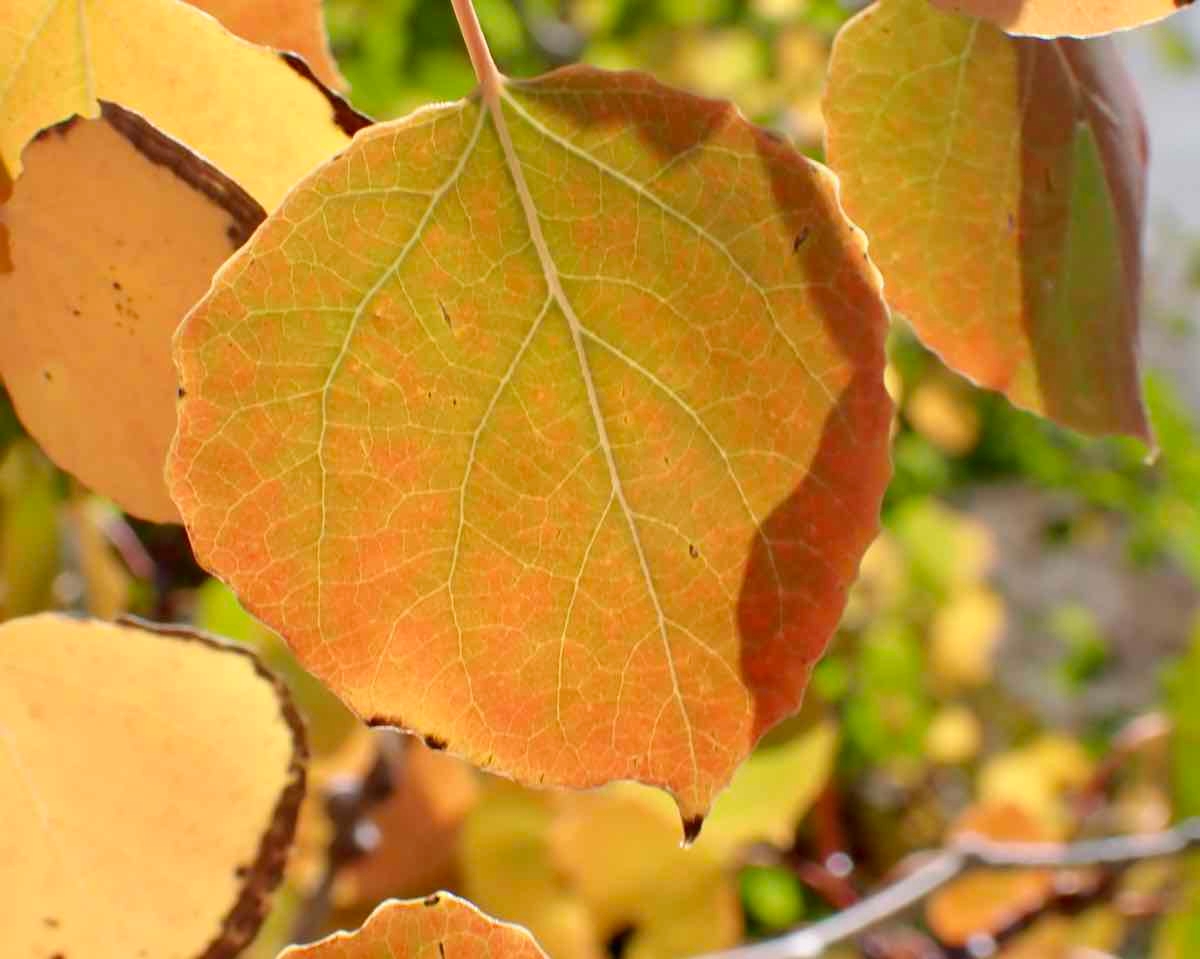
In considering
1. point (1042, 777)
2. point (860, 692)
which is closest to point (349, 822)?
point (1042, 777)

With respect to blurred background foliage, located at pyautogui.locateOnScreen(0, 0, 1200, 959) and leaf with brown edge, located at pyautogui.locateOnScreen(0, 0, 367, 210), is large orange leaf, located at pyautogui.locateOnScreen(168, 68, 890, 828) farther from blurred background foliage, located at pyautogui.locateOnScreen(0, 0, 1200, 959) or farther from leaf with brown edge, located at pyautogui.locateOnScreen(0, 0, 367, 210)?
blurred background foliage, located at pyautogui.locateOnScreen(0, 0, 1200, 959)

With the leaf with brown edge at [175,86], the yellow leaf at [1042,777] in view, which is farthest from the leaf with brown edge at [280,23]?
Answer: the yellow leaf at [1042,777]

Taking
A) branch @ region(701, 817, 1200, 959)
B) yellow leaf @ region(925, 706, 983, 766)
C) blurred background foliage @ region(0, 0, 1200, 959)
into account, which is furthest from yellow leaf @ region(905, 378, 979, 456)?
branch @ region(701, 817, 1200, 959)

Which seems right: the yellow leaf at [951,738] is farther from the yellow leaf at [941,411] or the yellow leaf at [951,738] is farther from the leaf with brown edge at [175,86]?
the leaf with brown edge at [175,86]

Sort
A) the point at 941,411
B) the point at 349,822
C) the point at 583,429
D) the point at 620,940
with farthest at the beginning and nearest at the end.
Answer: the point at 941,411, the point at 620,940, the point at 349,822, the point at 583,429

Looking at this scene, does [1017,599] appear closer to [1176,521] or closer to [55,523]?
[1176,521]

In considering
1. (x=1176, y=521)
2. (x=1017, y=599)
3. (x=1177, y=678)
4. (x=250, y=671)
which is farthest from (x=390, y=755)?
(x=1017, y=599)

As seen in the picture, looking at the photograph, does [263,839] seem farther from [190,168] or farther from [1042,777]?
[1042,777]
